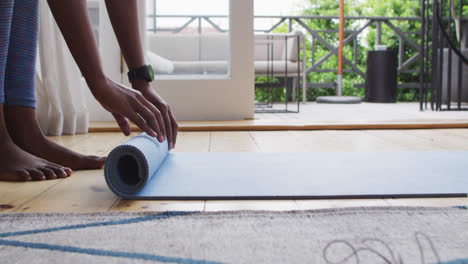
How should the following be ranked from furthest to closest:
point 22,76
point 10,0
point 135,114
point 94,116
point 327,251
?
point 94,116
point 22,76
point 10,0
point 135,114
point 327,251

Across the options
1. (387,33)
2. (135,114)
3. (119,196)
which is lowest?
(119,196)

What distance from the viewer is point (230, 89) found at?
2.45 metres

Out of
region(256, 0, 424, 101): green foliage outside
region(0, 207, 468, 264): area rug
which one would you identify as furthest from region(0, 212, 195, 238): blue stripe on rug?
region(256, 0, 424, 101): green foliage outside

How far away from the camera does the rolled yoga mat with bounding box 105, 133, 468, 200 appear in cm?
83

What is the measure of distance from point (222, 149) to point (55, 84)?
2.97ft

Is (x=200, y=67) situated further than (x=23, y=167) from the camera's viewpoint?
Yes

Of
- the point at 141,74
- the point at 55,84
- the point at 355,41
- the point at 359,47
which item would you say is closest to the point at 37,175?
the point at 141,74

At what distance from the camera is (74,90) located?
1.96m

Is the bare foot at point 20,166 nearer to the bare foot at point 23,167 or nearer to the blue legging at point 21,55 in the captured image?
the bare foot at point 23,167

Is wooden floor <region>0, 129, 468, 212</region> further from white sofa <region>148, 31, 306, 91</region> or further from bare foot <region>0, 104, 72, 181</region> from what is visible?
white sofa <region>148, 31, 306, 91</region>

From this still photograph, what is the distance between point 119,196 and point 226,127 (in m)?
1.29

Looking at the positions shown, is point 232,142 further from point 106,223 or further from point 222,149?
point 106,223

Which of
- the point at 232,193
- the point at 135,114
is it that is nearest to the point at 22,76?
the point at 135,114

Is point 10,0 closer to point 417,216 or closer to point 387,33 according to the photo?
point 417,216
